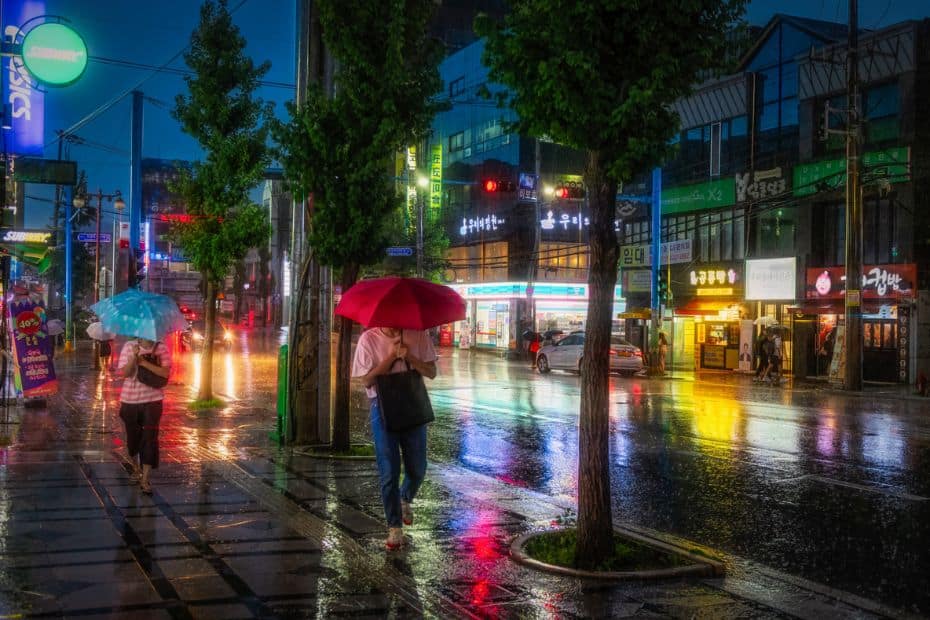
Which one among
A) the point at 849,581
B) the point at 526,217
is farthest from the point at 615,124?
the point at 526,217

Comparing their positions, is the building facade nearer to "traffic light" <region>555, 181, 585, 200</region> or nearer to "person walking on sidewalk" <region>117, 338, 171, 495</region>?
"traffic light" <region>555, 181, 585, 200</region>

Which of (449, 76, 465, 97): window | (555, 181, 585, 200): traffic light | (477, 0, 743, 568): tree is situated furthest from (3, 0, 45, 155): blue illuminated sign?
(449, 76, 465, 97): window

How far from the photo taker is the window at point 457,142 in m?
60.6

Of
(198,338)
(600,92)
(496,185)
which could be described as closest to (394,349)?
(600,92)

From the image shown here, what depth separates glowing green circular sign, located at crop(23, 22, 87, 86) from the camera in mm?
15453

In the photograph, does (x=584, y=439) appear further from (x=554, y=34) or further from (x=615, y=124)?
(x=554, y=34)

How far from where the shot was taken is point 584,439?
22.1 ft

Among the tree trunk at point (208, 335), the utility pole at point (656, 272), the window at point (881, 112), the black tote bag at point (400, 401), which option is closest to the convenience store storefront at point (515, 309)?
the utility pole at point (656, 272)

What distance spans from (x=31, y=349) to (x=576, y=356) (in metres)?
19.4

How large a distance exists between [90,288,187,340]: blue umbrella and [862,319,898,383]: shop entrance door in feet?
83.1

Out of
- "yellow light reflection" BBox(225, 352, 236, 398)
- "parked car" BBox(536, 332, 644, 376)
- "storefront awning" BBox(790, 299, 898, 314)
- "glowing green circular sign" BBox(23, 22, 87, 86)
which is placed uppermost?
"glowing green circular sign" BBox(23, 22, 87, 86)

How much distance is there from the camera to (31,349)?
17.7 metres

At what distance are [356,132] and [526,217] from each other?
4230 cm

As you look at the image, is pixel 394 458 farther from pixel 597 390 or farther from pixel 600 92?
pixel 600 92
